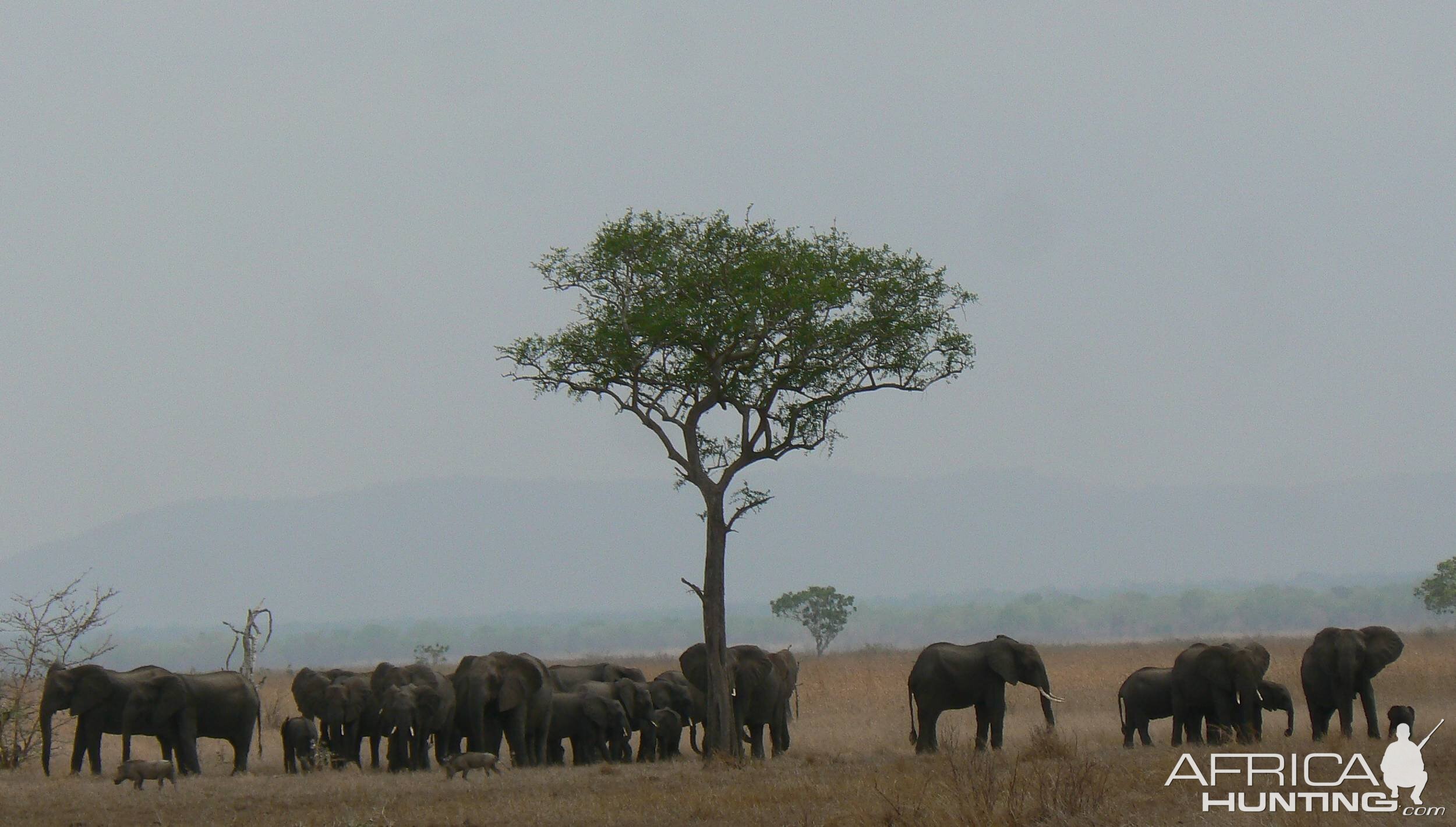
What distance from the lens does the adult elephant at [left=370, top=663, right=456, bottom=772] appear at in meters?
25.5

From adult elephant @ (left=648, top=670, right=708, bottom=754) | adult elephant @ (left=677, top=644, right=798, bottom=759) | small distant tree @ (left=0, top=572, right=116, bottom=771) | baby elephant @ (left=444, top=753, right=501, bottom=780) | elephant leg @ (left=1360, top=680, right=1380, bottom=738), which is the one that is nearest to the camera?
baby elephant @ (left=444, top=753, right=501, bottom=780)

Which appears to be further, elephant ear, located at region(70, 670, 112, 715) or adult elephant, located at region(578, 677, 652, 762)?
adult elephant, located at region(578, 677, 652, 762)

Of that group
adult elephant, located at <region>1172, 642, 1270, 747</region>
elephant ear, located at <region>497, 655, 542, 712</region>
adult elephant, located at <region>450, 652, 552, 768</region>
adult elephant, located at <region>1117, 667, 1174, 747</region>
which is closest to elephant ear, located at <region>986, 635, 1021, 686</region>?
adult elephant, located at <region>1117, 667, 1174, 747</region>

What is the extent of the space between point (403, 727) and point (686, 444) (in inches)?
310

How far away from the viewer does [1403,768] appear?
58.5 ft

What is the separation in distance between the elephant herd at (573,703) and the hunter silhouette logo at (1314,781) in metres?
4.01

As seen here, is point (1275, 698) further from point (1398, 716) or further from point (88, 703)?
point (88, 703)

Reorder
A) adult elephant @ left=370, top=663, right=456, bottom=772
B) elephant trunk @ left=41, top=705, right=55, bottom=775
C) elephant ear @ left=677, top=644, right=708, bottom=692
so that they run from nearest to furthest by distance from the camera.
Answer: elephant trunk @ left=41, top=705, right=55, bottom=775 → adult elephant @ left=370, top=663, right=456, bottom=772 → elephant ear @ left=677, top=644, right=708, bottom=692

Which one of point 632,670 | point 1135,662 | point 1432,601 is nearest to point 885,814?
point 632,670

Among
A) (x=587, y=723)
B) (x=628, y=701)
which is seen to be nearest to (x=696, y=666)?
(x=628, y=701)

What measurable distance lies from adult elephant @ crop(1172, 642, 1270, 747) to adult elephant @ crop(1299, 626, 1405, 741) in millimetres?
901

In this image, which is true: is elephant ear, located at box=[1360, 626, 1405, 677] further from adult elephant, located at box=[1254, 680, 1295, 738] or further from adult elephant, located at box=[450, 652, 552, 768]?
adult elephant, located at box=[450, 652, 552, 768]

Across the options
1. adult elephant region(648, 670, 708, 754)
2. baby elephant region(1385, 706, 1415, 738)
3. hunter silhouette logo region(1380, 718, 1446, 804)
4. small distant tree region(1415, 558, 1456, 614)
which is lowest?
hunter silhouette logo region(1380, 718, 1446, 804)

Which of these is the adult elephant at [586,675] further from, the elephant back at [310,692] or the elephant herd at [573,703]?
the elephant back at [310,692]
